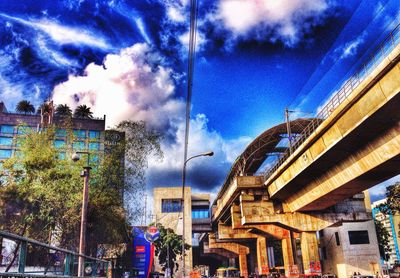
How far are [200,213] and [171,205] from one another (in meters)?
9.06

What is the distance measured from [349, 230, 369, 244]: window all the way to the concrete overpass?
11621mm

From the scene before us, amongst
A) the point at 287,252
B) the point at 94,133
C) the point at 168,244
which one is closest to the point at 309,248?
the point at 287,252

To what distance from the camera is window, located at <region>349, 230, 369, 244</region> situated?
4906 centimetres

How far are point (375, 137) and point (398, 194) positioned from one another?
2703 centimetres

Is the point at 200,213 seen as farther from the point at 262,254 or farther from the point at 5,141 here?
the point at 5,141

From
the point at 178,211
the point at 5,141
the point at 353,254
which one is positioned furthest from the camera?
the point at 178,211

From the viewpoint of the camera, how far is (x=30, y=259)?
270 inches

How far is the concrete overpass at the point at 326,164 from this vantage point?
16922 mm

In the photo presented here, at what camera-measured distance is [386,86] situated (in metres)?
15.6

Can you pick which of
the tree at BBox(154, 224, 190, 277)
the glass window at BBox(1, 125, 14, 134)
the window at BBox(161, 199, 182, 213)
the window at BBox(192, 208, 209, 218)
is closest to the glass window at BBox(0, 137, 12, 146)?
the glass window at BBox(1, 125, 14, 134)

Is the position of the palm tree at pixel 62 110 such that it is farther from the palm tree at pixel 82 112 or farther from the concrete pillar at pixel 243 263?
the concrete pillar at pixel 243 263

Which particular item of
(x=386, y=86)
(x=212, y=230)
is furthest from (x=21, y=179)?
(x=212, y=230)

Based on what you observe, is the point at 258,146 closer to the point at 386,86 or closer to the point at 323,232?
the point at 323,232

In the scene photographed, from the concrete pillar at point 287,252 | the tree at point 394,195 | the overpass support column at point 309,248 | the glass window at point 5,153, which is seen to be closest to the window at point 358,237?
the tree at point 394,195
